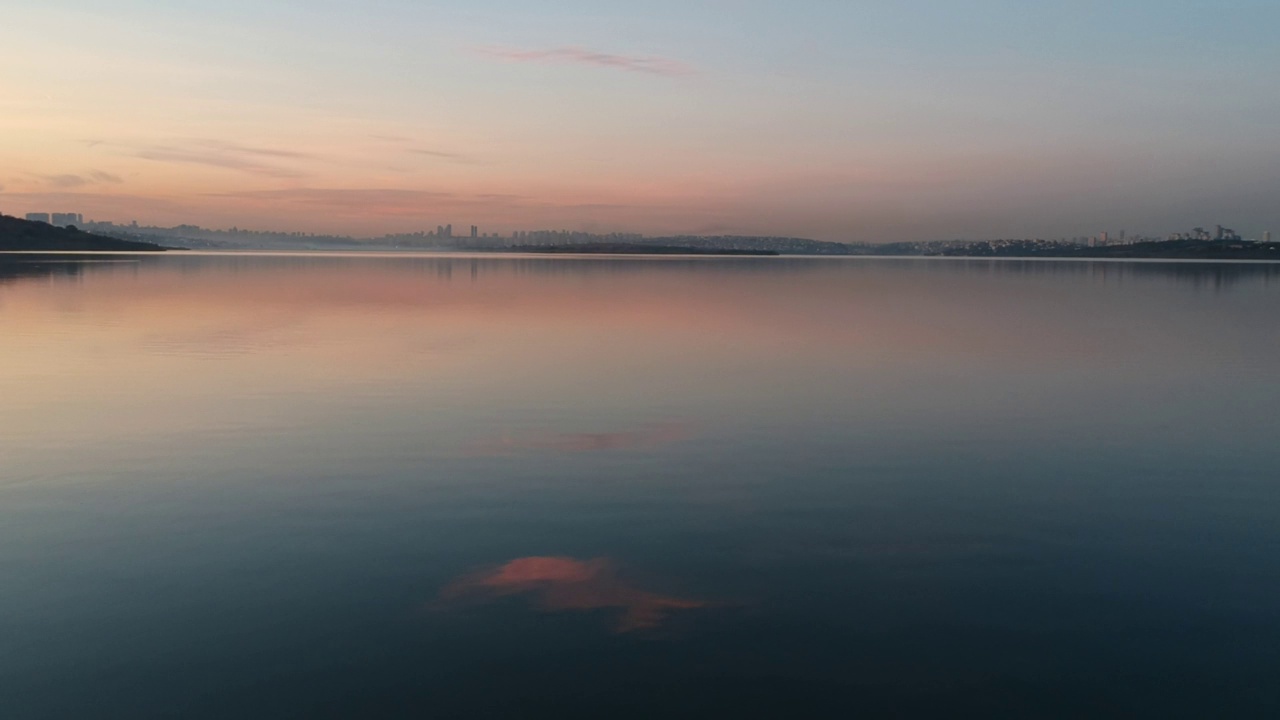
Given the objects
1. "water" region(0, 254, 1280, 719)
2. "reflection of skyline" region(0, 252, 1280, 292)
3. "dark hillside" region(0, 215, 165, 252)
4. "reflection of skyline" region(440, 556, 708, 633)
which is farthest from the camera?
"dark hillside" region(0, 215, 165, 252)

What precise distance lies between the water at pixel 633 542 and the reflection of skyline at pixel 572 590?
3 cm

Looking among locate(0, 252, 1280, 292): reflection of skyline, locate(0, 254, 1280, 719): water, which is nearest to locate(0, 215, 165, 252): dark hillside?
→ locate(0, 252, 1280, 292): reflection of skyline

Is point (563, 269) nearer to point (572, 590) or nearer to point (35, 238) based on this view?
point (572, 590)

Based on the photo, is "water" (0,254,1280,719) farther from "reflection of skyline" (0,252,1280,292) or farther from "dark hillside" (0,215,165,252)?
"dark hillside" (0,215,165,252)

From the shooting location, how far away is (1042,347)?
23.1m

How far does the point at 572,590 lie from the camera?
6.89 m

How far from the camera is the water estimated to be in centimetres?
560

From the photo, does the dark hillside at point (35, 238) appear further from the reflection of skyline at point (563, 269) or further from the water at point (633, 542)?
the water at point (633, 542)

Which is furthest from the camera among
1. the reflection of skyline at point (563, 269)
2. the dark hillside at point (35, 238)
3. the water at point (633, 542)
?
the dark hillside at point (35, 238)

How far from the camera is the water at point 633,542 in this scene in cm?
560

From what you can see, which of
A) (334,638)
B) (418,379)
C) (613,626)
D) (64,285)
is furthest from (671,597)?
(64,285)

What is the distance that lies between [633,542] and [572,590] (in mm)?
1125

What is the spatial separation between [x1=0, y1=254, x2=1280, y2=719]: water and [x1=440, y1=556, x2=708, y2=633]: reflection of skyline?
0.03m

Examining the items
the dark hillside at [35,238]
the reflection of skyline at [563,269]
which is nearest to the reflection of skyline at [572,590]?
the reflection of skyline at [563,269]
